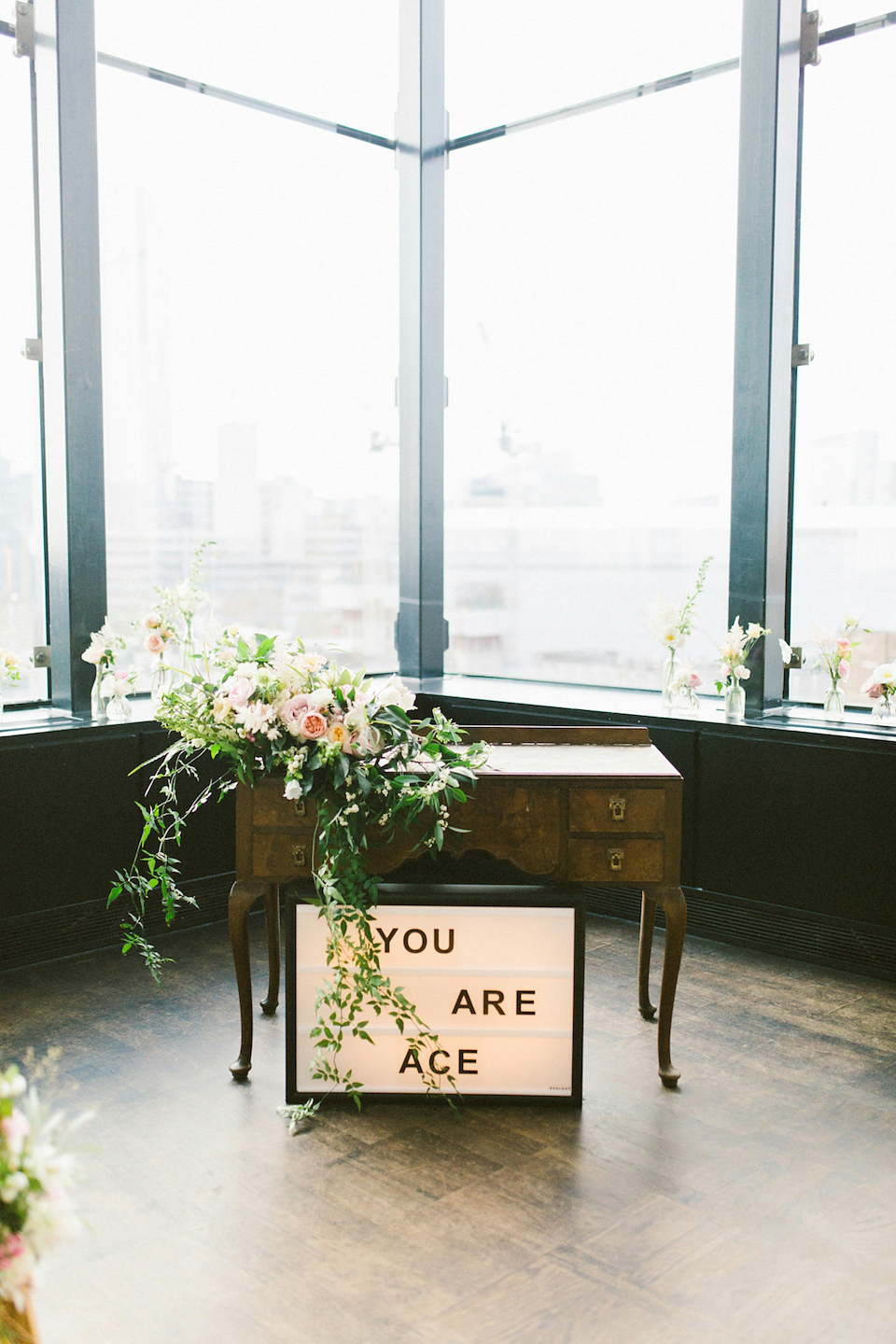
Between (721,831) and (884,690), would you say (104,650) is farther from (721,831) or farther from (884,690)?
(884,690)

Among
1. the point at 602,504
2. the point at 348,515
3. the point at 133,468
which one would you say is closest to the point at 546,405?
the point at 602,504

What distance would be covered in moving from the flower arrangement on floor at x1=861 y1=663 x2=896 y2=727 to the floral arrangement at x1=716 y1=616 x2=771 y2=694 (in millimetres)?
400

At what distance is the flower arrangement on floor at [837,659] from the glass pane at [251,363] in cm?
181

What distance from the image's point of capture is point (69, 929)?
3.91 m

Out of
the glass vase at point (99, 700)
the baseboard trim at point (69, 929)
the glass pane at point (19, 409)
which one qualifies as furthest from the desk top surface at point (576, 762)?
the glass pane at point (19, 409)

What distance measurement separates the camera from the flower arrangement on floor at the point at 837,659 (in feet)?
13.3

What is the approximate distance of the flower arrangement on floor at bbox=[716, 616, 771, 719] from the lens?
4.07 m

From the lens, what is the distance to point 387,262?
17.4 feet

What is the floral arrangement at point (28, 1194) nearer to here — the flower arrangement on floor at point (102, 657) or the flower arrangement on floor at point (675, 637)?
the flower arrangement on floor at point (102, 657)

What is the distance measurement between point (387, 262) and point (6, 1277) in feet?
15.9

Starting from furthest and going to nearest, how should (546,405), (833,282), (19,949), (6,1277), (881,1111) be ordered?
(546,405)
(833,282)
(19,949)
(881,1111)
(6,1277)

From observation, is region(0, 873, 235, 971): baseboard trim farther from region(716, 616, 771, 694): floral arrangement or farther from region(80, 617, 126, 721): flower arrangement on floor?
region(716, 616, 771, 694): floral arrangement

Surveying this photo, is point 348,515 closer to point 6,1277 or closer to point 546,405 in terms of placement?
point 546,405

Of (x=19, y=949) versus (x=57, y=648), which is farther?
(x=57, y=648)
